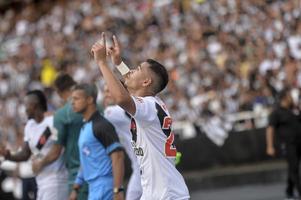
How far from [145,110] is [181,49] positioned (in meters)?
15.8

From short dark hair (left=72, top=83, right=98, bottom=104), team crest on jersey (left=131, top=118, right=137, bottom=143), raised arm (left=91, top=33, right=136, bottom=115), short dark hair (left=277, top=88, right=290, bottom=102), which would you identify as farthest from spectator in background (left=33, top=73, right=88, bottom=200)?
short dark hair (left=277, top=88, right=290, bottom=102)

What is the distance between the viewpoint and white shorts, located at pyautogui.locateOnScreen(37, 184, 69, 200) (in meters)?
8.87

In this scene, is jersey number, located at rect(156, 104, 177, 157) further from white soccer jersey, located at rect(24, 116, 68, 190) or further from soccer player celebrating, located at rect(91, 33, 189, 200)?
white soccer jersey, located at rect(24, 116, 68, 190)

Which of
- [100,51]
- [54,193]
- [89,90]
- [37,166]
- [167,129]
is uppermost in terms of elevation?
[100,51]

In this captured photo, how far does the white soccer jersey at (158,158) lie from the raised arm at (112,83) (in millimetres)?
381

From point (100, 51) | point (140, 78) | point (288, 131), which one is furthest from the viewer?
point (288, 131)

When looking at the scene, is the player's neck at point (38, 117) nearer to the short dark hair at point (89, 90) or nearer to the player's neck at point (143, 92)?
the short dark hair at point (89, 90)

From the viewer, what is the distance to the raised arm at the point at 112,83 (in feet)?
19.5

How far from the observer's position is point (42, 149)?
910cm

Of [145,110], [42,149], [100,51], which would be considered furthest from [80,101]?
[100,51]

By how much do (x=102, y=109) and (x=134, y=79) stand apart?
2408mm

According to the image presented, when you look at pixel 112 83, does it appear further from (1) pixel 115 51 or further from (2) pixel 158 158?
(2) pixel 158 158

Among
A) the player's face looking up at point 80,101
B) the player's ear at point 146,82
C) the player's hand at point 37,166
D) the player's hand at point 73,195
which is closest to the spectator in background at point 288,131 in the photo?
the player's hand at point 37,166

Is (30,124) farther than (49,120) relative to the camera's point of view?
Yes
